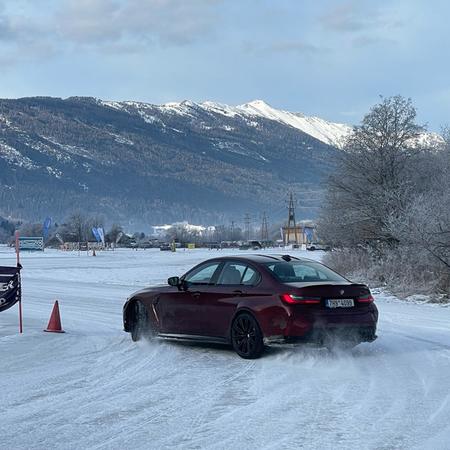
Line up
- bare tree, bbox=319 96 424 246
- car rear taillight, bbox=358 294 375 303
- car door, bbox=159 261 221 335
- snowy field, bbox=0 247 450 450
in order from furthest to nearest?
1. bare tree, bbox=319 96 424 246
2. car door, bbox=159 261 221 335
3. car rear taillight, bbox=358 294 375 303
4. snowy field, bbox=0 247 450 450

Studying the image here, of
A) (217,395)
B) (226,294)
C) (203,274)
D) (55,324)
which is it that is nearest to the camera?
(217,395)

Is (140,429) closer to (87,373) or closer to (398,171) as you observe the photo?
(87,373)

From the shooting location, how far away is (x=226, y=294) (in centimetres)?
1170

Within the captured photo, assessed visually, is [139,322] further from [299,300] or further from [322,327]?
[322,327]

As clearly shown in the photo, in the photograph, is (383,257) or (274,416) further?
(383,257)

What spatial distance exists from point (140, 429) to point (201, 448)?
93 centimetres

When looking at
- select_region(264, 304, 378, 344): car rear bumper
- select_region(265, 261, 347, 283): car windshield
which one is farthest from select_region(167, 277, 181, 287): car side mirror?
select_region(264, 304, 378, 344): car rear bumper

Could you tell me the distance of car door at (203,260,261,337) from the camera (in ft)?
37.8

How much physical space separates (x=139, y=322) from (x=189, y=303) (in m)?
1.42

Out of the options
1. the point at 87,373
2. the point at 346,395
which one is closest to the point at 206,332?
the point at 87,373

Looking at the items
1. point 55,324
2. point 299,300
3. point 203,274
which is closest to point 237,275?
point 203,274

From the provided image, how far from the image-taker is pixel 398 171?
31.5 metres

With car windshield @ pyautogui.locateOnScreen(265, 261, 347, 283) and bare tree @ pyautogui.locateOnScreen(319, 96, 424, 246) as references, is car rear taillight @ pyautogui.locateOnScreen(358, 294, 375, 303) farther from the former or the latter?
bare tree @ pyautogui.locateOnScreen(319, 96, 424, 246)

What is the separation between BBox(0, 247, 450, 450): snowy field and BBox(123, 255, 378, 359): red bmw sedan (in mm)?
329
